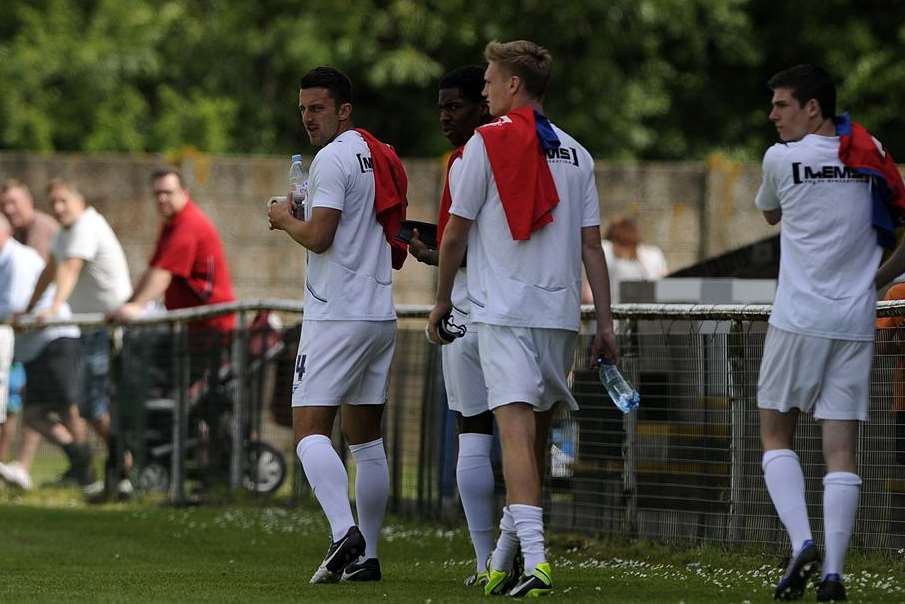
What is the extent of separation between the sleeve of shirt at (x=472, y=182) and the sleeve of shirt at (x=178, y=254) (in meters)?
6.65

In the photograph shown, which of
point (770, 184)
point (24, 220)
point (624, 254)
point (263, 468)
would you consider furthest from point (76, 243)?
point (770, 184)

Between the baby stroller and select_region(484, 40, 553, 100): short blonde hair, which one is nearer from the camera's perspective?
select_region(484, 40, 553, 100): short blonde hair

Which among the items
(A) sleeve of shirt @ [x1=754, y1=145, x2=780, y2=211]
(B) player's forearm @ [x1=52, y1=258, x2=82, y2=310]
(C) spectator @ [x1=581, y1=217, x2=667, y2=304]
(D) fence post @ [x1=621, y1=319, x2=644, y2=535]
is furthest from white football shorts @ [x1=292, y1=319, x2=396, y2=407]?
(C) spectator @ [x1=581, y1=217, x2=667, y2=304]

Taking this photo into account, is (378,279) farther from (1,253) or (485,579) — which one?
(1,253)

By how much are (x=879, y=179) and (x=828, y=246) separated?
0.97 ft

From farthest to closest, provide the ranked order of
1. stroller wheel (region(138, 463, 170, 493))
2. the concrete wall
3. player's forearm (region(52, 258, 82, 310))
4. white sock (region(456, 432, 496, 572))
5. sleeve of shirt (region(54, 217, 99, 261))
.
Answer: the concrete wall → sleeve of shirt (region(54, 217, 99, 261)) → player's forearm (region(52, 258, 82, 310)) → stroller wheel (region(138, 463, 170, 493)) → white sock (region(456, 432, 496, 572))

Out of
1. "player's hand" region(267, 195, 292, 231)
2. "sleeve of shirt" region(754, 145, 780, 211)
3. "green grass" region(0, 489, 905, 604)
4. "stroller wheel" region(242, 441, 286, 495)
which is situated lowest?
"green grass" region(0, 489, 905, 604)

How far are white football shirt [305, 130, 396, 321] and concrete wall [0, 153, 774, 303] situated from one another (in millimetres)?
11049

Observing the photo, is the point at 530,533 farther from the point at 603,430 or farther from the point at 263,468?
the point at 263,468

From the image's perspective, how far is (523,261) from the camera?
24.1 feet

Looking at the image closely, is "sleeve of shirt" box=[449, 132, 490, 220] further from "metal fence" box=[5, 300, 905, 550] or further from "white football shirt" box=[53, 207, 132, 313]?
"white football shirt" box=[53, 207, 132, 313]

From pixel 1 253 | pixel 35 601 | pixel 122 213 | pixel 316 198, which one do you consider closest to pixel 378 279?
pixel 316 198

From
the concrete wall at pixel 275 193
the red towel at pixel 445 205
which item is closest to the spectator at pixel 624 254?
the concrete wall at pixel 275 193

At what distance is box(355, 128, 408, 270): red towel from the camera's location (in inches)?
324
